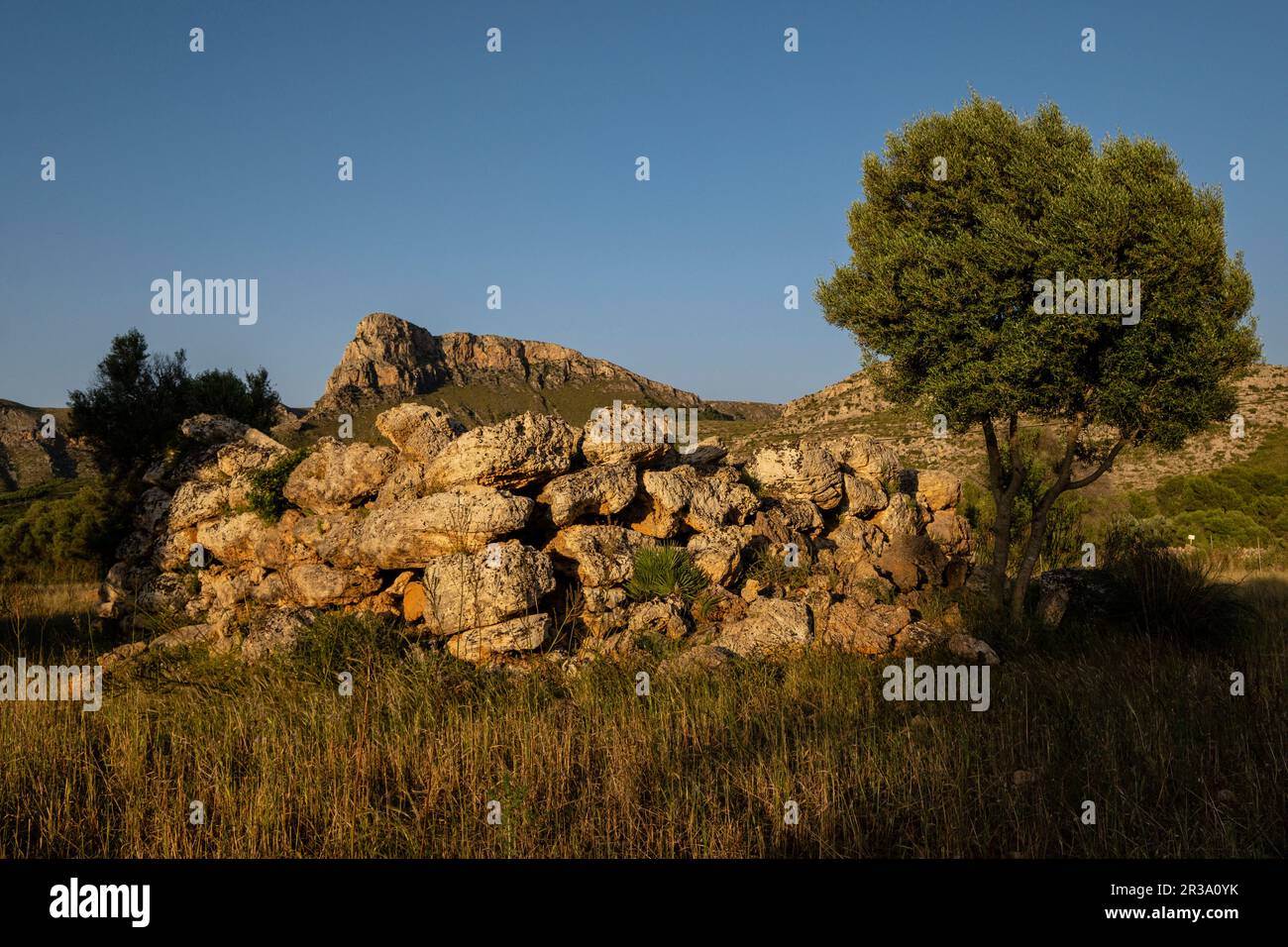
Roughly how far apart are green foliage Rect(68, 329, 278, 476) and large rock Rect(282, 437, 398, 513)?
9.75 m

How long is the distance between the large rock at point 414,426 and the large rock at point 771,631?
19.4ft

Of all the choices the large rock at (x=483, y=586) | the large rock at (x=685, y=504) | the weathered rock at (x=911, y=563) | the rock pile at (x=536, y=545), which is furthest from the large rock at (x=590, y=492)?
the weathered rock at (x=911, y=563)

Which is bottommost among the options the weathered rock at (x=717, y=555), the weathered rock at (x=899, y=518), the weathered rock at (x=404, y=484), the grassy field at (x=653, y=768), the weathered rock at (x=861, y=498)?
the grassy field at (x=653, y=768)

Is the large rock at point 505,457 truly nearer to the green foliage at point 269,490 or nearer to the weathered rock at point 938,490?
the green foliage at point 269,490

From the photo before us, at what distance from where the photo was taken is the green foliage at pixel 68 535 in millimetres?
17109

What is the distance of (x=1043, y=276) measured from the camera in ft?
33.7

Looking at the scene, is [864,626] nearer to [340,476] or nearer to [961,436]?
[340,476]

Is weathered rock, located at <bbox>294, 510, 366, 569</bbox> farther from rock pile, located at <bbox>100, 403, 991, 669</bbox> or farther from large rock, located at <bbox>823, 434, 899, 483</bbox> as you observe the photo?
large rock, located at <bbox>823, 434, 899, 483</bbox>

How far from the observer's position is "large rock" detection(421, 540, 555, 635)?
9.65 m

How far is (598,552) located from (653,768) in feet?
18.5

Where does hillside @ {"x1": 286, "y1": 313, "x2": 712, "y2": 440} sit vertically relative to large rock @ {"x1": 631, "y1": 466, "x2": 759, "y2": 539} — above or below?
above

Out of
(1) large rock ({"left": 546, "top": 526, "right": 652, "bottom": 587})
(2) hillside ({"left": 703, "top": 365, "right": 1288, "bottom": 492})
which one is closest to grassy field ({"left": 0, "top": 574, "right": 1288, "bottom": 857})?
(1) large rock ({"left": 546, "top": 526, "right": 652, "bottom": 587})

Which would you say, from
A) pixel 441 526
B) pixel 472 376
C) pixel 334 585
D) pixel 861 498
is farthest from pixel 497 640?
pixel 472 376

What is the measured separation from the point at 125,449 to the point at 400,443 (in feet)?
40.9
